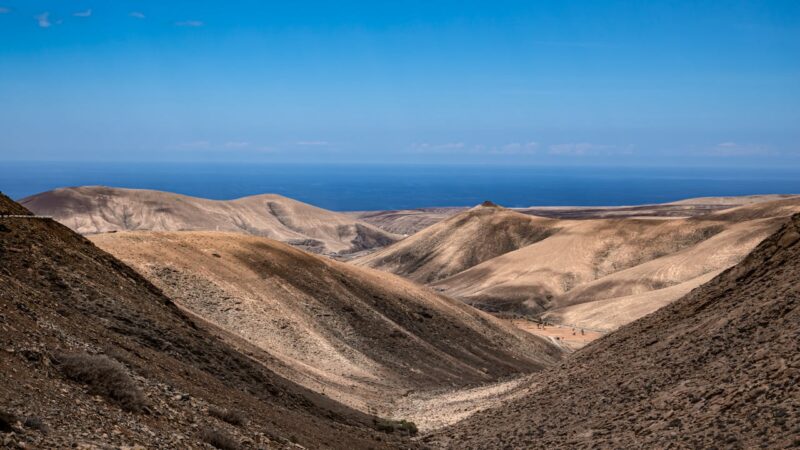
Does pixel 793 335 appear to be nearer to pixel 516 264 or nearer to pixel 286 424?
pixel 286 424

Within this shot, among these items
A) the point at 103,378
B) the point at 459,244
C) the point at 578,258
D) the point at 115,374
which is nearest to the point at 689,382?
the point at 115,374

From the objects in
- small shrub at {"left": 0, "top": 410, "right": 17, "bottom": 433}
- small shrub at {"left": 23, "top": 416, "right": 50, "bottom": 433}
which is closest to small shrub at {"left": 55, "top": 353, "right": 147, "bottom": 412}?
small shrub at {"left": 23, "top": 416, "right": 50, "bottom": 433}

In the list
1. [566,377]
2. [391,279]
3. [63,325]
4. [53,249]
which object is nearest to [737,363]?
[566,377]

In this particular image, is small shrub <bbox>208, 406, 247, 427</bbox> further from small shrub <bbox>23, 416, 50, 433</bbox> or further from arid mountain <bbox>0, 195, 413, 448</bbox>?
small shrub <bbox>23, 416, 50, 433</bbox>

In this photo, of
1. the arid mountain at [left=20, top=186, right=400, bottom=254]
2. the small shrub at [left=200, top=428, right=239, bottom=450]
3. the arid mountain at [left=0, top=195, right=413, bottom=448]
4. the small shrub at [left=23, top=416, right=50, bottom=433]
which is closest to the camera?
the small shrub at [left=23, top=416, right=50, bottom=433]

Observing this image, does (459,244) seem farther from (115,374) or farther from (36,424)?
(36,424)
